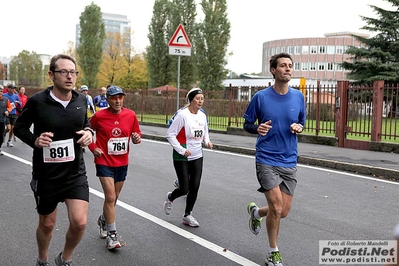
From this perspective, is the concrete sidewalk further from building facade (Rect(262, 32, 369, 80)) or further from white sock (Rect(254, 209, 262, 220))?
building facade (Rect(262, 32, 369, 80))

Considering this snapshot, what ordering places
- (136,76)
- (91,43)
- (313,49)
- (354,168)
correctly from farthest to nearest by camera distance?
(313,49) < (136,76) < (91,43) < (354,168)

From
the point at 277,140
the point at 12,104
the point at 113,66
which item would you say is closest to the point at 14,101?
the point at 12,104

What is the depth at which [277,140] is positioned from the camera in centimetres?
473

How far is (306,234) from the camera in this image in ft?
18.7

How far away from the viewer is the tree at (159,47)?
5094 cm

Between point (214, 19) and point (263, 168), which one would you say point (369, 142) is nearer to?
point (263, 168)

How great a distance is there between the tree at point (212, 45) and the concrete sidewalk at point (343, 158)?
97.9ft

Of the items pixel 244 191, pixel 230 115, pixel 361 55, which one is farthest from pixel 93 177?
pixel 361 55

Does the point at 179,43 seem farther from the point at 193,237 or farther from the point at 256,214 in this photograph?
the point at 256,214

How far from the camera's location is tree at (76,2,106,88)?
195ft

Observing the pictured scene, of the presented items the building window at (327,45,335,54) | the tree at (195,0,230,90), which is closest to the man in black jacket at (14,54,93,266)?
the tree at (195,0,230,90)

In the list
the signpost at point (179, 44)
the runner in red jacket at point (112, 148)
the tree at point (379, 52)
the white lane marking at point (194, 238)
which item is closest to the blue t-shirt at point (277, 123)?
the white lane marking at point (194, 238)

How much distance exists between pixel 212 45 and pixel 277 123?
4161 centimetres

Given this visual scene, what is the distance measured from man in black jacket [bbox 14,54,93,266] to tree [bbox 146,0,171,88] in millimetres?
47015
